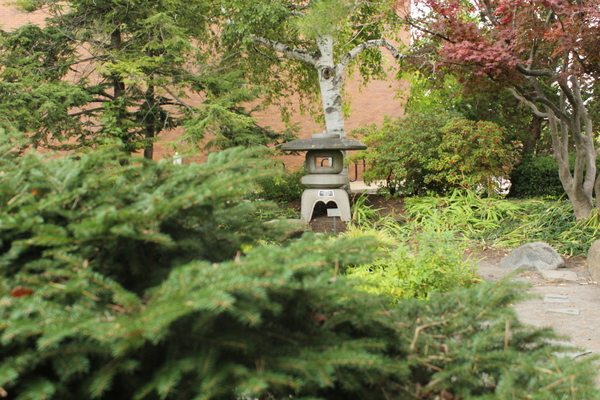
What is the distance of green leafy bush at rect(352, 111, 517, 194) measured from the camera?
319 inches

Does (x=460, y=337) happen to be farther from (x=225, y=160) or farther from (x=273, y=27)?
(x=273, y=27)

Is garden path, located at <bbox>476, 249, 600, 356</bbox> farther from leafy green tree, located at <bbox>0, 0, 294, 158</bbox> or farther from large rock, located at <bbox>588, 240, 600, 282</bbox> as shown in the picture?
leafy green tree, located at <bbox>0, 0, 294, 158</bbox>

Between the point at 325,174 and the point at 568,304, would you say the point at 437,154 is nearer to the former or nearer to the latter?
the point at 325,174

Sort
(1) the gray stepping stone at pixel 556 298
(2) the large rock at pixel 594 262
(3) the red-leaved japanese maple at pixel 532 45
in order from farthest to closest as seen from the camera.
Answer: (2) the large rock at pixel 594 262, (3) the red-leaved japanese maple at pixel 532 45, (1) the gray stepping stone at pixel 556 298

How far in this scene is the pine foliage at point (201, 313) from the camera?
1.05m

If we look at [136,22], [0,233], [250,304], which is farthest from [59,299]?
[136,22]

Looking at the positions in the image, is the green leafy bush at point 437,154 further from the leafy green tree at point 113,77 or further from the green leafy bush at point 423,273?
the green leafy bush at point 423,273

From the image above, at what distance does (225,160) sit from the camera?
1.71 metres

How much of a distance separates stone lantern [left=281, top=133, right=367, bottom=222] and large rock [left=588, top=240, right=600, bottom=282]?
3.40 meters

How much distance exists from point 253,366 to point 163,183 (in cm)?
70

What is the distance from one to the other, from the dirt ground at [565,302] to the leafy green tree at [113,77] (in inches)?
160

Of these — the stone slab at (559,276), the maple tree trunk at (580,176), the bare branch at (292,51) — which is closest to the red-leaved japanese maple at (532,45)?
the maple tree trunk at (580,176)

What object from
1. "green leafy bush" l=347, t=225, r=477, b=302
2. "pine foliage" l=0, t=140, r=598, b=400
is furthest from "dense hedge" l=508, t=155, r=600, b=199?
"pine foliage" l=0, t=140, r=598, b=400

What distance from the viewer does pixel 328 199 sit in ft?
25.1
